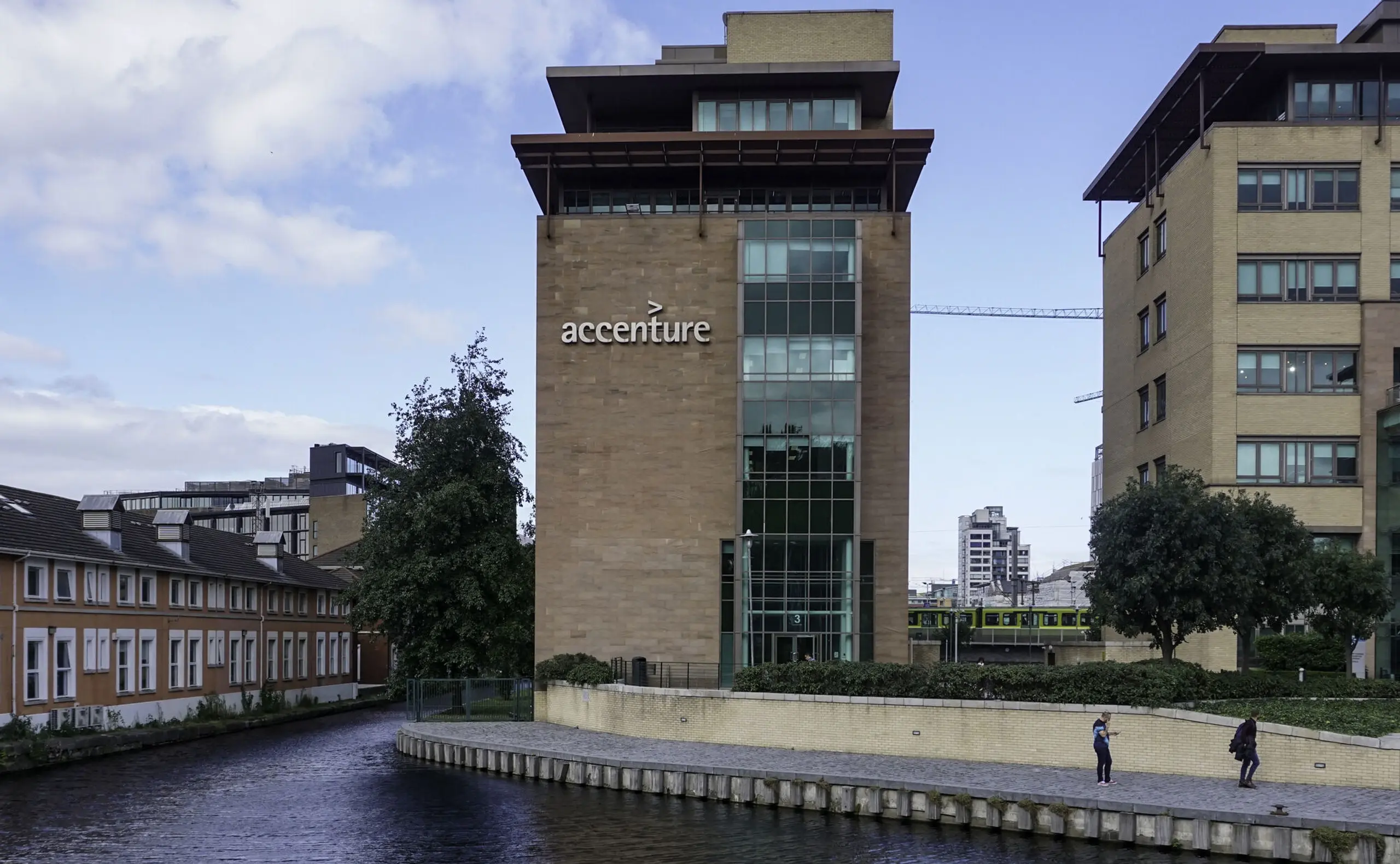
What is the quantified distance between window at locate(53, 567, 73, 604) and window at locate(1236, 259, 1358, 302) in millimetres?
52586

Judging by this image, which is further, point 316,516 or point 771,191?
point 316,516

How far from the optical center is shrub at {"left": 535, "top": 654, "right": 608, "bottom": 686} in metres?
57.8

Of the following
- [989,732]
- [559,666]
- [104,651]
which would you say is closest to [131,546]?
[104,651]

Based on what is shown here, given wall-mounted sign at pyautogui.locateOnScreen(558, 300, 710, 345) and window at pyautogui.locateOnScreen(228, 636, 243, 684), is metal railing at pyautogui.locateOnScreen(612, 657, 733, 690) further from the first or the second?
window at pyautogui.locateOnScreen(228, 636, 243, 684)

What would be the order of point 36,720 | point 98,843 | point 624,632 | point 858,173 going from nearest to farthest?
point 98,843
point 36,720
point 624,632
point 858,173

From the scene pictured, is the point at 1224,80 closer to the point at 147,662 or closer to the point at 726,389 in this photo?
the point at 726,389

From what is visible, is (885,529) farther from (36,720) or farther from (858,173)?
(36,720)

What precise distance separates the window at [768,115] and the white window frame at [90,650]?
3421 cm

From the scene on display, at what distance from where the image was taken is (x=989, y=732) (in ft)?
139

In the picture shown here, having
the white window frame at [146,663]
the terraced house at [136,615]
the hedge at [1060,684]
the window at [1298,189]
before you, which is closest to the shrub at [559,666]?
the hedge at [1060,684]

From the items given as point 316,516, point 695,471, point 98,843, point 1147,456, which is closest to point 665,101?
point 695,471

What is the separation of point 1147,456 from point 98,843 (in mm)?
58333

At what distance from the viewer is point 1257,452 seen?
66.1 metres

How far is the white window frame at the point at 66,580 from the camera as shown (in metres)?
55.5
